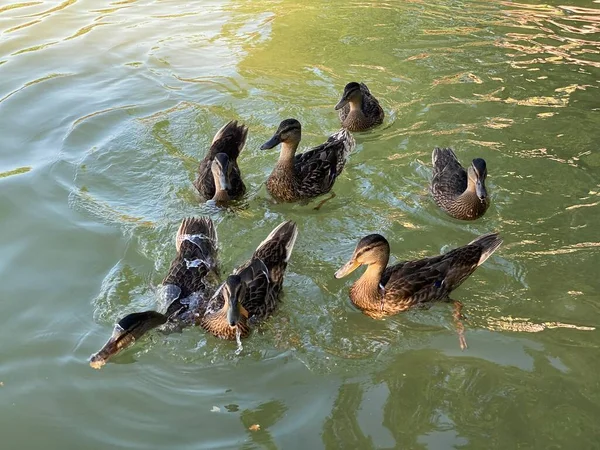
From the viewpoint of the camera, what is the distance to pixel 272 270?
5.74 m

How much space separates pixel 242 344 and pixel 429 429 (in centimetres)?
165

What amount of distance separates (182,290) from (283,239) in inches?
42.7

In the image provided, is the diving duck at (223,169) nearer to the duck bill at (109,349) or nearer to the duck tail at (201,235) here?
the duck tail at (201,235)

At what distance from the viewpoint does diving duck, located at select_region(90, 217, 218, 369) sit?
4.77 meters

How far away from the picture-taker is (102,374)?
194 inches

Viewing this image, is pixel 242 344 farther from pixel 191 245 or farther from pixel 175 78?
pixel 175 78

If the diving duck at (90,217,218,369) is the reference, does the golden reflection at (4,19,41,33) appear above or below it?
above

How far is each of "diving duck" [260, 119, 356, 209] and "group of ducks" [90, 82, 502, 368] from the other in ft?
0.04

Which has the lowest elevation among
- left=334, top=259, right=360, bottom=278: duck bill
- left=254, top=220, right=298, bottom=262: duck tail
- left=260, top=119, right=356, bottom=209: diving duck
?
left=334, top=259, right=360, bottom=278: duck bill

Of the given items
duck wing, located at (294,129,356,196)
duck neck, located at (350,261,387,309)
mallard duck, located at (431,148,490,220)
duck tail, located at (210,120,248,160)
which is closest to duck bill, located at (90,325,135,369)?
duck neck, located at (350,261,387,309)

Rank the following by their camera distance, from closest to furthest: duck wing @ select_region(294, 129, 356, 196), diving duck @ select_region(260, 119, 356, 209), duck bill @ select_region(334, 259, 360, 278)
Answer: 1. duck bill @ select_region(334, 259, 360, 278)
2. diving duck @ select_region(260, 119, 356, 209)
3. duck wing @ select_region(294, 129, 356, 196)

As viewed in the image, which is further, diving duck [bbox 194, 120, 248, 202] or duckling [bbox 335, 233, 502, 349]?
diving duck [bbox 194, 120, 248, 202]

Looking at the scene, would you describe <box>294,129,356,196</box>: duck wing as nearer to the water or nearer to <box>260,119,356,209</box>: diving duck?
<box>260,119,356,209</box>: diving duck

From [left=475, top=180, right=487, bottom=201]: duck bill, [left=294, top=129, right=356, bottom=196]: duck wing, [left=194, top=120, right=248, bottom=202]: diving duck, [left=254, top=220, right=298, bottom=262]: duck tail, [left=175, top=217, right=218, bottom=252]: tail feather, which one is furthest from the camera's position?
[left=294, top=129, right=356, bottom=196]: duck wing
